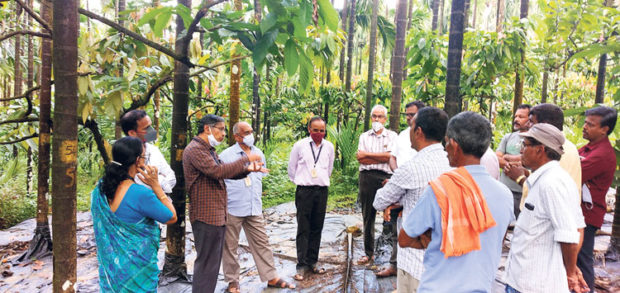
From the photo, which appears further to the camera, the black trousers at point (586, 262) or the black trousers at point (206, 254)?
the black trousers at point (206, 254)

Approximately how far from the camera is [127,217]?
253 cm

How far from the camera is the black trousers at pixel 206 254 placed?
3566 millimetres

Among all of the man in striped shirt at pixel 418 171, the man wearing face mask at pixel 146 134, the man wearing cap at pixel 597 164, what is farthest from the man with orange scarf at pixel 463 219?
the man wearing face mask at pixel 146 134

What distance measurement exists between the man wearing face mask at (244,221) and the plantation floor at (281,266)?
0.20 meters

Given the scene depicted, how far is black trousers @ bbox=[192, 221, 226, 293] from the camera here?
357cm

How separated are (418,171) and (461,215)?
797 mm

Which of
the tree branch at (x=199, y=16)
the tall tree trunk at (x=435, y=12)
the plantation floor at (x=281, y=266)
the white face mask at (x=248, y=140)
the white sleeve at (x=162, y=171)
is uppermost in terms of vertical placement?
the tall tree trunk at (x=435, y=12)

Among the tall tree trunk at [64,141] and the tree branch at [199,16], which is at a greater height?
the tree branch at [199,16]

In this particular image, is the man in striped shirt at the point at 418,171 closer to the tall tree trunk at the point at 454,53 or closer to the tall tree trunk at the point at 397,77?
the tall tree trunk at the point at 454,53

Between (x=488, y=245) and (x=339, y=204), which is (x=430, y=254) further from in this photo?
(x=339, y=204)

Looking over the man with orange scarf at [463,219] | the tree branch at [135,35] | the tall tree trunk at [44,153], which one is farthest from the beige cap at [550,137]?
the tall tree trunk at [44,153]

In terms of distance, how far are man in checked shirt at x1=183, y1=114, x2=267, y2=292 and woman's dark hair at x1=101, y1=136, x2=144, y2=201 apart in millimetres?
932

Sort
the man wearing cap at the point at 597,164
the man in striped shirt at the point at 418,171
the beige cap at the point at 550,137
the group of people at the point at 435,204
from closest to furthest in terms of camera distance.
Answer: the group of people at the point at 435,204 → the beige cap at the point at 550,137 → the man in striped shirt at the point at 418,171 → the man wearing cap at the point at 597,164

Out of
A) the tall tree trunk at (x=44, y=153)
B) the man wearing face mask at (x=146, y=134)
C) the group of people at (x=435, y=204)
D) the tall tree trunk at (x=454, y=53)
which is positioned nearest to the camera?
the group of people at (x=435, y=204)
